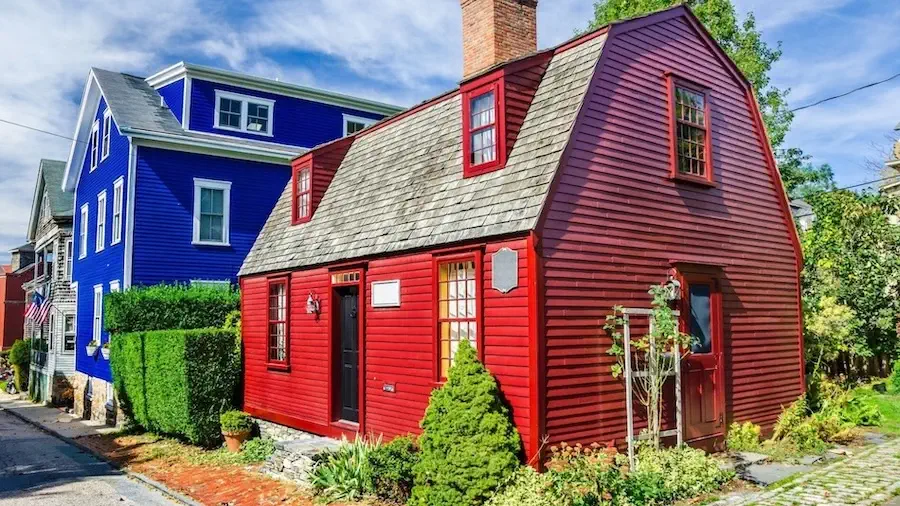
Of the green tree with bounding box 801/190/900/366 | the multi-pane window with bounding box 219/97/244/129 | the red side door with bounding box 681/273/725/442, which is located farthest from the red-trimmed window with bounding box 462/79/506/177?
the multi-pane window with bounding box 219/97/244/129

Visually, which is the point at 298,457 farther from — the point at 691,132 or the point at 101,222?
the point at 101,222

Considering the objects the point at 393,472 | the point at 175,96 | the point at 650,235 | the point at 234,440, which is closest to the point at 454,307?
the point at 393,472

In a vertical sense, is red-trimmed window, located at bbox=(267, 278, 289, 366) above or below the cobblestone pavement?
above

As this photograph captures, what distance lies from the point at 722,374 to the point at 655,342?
215 centimetres

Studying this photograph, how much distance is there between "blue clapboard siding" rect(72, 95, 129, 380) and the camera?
2152 centimetres

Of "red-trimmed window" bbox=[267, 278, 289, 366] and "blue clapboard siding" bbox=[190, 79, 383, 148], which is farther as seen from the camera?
"blue clapboard siding" bbox=[190, 79, 383, 148]

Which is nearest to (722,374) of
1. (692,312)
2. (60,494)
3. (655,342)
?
(692,312)

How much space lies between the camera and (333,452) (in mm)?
11039

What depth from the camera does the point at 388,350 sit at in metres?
11.4

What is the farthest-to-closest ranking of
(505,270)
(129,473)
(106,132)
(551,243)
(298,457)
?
1. (106,132)
2. (129,473)
3. (298,457)
4. (505,270)
5. (551,243)

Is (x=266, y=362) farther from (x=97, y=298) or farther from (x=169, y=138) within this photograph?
(x=97, y=298)

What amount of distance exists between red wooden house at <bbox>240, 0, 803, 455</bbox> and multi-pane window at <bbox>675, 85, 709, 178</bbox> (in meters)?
0.03

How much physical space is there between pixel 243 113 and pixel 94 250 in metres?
7.23

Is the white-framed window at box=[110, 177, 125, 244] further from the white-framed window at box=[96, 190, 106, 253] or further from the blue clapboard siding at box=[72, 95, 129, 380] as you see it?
the white-framed window at box=[96, 190, 106, 253]
